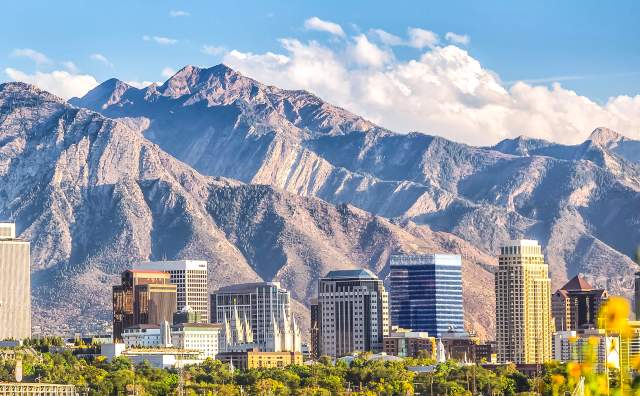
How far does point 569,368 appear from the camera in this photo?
2348 cm

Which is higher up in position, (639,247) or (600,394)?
(639,247)

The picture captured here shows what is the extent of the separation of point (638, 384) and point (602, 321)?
3.04ft

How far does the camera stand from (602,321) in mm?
23047

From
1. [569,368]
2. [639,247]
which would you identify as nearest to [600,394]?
[569,368]

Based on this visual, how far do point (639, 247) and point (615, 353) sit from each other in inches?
81.5

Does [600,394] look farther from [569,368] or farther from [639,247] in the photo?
[639,247]

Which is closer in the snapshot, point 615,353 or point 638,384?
point 638,384

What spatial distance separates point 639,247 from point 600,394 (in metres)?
2.00

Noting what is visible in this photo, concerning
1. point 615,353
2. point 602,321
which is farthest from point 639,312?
point 615,353

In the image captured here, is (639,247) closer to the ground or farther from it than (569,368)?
farther from it

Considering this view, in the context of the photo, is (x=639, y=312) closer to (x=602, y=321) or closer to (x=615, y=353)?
(x=602, y=321)

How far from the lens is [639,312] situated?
22.8m

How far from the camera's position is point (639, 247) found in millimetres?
23453

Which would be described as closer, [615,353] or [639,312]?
[639,312]
